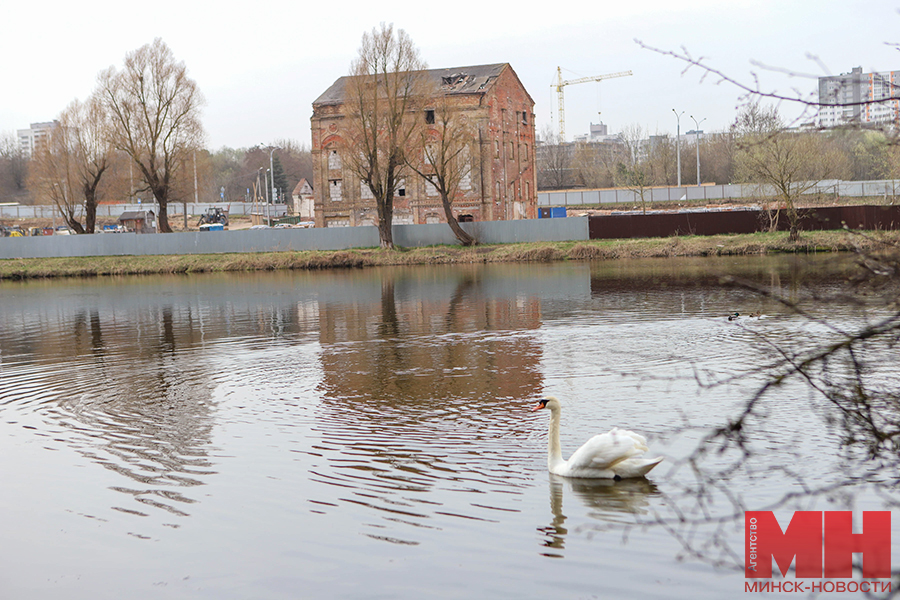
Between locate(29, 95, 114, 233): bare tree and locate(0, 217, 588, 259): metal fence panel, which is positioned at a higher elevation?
locate(29, 95, 114, 233): bare tree

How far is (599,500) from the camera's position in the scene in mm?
7969

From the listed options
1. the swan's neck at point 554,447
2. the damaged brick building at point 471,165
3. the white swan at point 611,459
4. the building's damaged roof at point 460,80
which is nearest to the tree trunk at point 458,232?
the damaged brick building at point 471,165

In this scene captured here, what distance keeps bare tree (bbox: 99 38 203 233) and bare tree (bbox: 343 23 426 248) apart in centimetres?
1504

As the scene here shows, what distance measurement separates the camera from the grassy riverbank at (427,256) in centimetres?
4519

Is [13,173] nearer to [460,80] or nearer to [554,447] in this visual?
[460,80]

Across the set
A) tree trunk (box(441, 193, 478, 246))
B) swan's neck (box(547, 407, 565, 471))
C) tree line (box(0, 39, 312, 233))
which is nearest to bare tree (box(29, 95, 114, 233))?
tree line (box(0, 39, 312, 233))

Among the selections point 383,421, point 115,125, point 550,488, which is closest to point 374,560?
point 550,488

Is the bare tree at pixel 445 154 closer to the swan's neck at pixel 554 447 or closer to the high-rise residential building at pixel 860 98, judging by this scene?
the swan's neck at pixel 554 447

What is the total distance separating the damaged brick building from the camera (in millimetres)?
61156

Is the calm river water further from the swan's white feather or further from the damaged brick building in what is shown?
the damaged brick building

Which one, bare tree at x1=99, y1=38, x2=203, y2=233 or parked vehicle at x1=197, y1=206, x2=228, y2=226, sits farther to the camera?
parked vehicle at x1=197, y1=206, x2=228, y2=226

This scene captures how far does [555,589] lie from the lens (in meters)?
6.21

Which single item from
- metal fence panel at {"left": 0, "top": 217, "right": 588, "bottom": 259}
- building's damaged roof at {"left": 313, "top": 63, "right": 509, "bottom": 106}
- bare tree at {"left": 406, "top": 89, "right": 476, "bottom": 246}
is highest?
building's damaged roof at {"left": 313, "top": 63, "right": 509, "bottom": 106}

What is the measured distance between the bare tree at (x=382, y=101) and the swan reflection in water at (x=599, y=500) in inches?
1836
